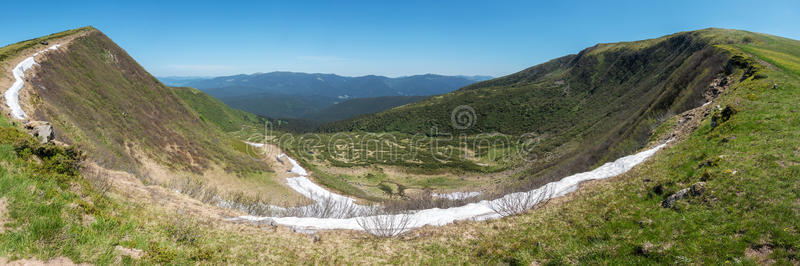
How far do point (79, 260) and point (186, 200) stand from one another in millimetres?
9912

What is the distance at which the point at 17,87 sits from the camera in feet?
66.1

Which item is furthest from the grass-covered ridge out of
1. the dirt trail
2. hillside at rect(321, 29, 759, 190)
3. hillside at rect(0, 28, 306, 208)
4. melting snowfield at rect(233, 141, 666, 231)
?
hillside at rect(321, 29, 759, 190)

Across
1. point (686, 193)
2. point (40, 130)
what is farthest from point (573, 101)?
point (40, 130)

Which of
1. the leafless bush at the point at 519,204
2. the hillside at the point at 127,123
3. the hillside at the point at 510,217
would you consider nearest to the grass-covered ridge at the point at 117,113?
the hillside at the point at 127,123

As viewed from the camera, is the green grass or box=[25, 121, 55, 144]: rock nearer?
the green grass

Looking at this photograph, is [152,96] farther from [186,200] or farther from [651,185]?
[651,185]

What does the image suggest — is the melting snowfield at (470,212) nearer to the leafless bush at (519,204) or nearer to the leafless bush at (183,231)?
the leafless bush at (519,204)

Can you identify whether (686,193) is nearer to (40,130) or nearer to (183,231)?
(183,231)

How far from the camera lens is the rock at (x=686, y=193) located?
1033cm

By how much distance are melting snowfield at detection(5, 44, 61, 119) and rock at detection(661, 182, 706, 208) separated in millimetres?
30839

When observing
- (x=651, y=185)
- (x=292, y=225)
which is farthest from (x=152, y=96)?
(x=651, y=185)

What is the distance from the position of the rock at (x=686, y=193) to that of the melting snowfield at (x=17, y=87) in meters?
30.8

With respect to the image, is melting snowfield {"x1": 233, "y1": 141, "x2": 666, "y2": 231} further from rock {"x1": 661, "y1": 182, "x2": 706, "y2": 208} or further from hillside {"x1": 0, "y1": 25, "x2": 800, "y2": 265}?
rock {"x1": 661, "y1": 182, "x2": 706, "y2": 208}

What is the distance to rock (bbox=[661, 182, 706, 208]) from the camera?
10331 mm
